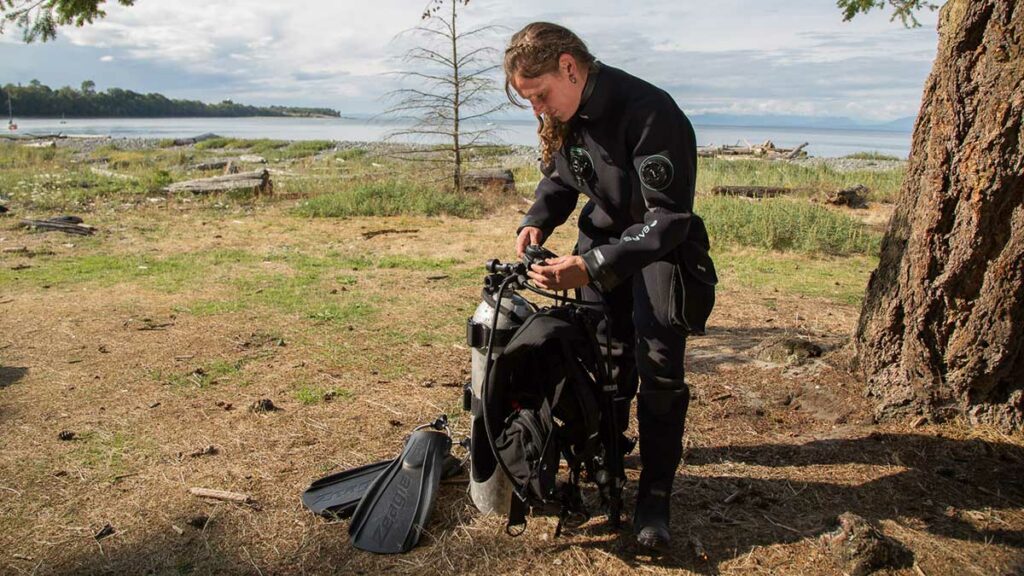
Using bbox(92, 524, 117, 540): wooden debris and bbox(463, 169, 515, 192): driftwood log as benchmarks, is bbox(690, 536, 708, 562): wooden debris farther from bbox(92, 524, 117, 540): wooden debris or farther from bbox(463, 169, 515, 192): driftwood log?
bbox(463, 169, 515, 192): driftwood log

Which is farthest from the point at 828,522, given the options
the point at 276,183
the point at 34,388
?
the point at 276,183

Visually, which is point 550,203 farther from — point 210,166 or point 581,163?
point 210,166

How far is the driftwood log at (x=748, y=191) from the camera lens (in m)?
14.7

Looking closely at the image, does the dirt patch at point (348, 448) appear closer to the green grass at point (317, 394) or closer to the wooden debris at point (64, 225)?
the green grass at point (317, 394)

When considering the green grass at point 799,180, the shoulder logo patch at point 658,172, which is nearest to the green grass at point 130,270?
the shoulder logo patch at point 658,172

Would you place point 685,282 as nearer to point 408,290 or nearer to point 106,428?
point 106,428

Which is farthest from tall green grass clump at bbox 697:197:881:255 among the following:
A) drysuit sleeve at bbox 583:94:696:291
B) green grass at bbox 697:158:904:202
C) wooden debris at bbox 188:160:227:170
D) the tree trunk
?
wooden debris at bbox 188:160:227:170

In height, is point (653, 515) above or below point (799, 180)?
below

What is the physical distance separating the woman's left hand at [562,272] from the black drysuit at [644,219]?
0.11 feet

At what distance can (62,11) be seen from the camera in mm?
7504

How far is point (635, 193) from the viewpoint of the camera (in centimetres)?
271

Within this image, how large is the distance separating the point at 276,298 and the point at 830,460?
5161mm

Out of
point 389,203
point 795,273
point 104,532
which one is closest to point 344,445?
point 104,532

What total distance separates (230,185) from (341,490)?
12442 mm
